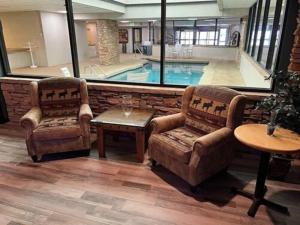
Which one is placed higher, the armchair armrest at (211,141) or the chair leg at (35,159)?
the armchair armrest at (211,141)

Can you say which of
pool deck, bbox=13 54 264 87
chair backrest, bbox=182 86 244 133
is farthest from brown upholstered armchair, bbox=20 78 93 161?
chair backrest, bbox=182 86 244 133

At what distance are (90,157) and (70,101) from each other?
33.0 inches

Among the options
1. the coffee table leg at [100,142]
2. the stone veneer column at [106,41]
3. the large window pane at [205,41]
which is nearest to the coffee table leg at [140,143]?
the coffee table leg at [100,142]

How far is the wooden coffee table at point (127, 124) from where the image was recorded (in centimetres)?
251

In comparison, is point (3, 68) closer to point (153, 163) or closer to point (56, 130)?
point (56, 130)

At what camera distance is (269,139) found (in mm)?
1735

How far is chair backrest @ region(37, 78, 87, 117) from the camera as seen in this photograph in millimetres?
2986

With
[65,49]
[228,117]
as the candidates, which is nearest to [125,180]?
[228,117]

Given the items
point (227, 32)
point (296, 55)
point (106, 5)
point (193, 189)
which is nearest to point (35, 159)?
point (193, 189)

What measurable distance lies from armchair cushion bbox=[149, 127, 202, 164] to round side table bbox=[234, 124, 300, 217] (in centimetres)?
49

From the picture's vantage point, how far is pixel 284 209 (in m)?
1.90

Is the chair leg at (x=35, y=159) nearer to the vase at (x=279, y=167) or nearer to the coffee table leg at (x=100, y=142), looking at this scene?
the coffee table leg at (x=100, y=142)

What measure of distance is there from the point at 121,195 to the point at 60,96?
165 cm

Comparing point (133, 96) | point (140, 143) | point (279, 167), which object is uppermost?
point (133, 96)
